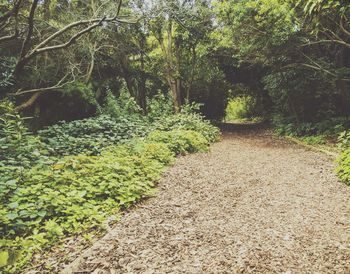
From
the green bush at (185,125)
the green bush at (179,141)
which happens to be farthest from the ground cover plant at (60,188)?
the green bush at (185,125)

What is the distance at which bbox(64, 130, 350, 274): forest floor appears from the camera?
281 centimetres

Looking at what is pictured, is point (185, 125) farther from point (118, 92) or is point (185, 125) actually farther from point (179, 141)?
point (118, 92)

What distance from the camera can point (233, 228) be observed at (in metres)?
3.59

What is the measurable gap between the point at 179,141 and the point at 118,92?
729cm

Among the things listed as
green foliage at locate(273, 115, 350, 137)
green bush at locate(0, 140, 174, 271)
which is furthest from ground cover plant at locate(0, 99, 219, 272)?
green foliage at locate(273, 115, 350, 137)

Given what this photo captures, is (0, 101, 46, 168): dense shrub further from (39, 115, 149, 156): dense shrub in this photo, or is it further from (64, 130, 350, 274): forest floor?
(64, 130, 350, 274): forest floor

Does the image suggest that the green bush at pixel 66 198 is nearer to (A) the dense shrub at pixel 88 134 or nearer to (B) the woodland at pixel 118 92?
(B) the woodland at pixel 118 92

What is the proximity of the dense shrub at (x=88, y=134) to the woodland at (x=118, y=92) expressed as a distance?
1.7 inches

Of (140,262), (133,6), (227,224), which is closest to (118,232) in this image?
(140,262)

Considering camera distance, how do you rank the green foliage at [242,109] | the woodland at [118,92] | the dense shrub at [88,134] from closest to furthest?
the woodland at [118,92] → the dense shrub at [88,134] → the green foliage at [242,109]

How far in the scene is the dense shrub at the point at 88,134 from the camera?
22.5 ft

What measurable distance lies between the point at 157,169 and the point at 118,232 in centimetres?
254

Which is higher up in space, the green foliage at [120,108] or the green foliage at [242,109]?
the green foliage at [120,108]

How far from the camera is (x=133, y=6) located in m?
12.0
